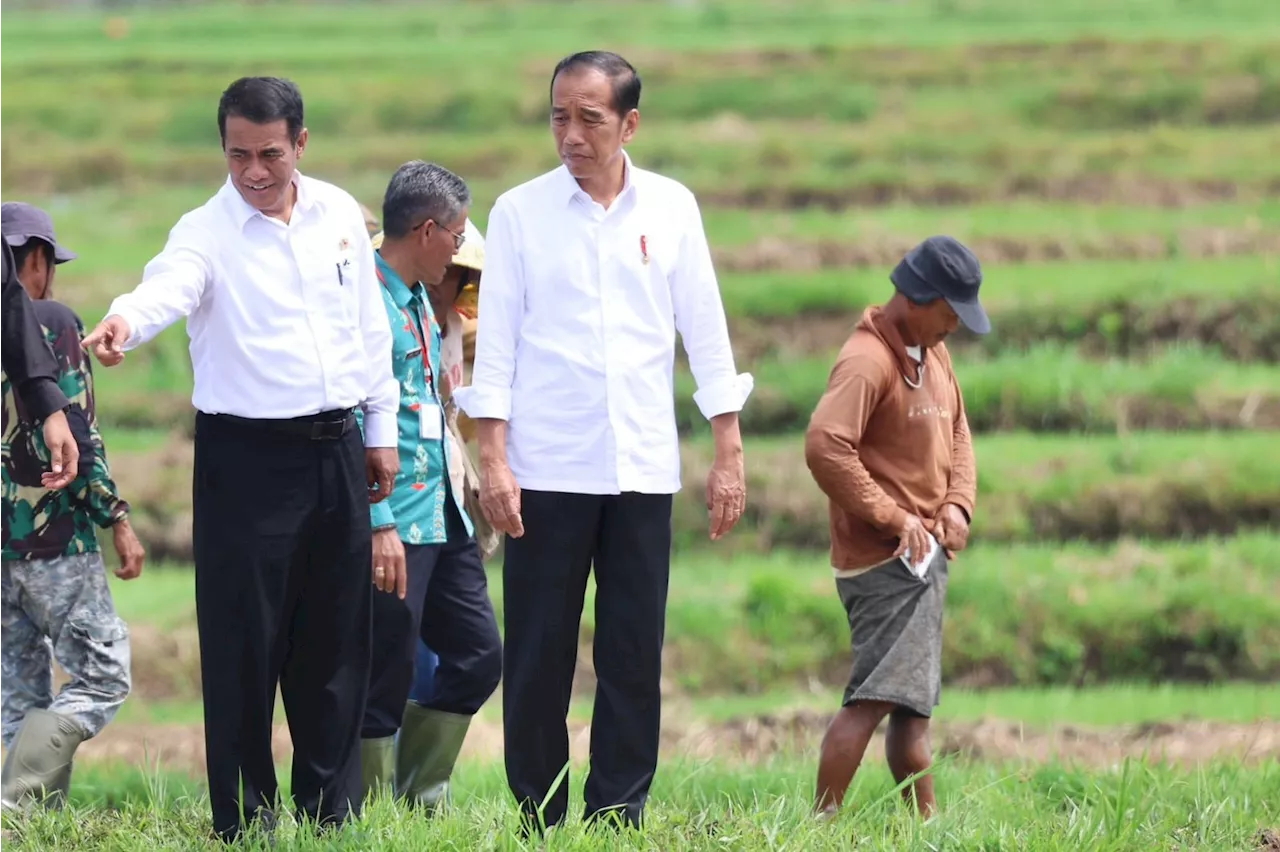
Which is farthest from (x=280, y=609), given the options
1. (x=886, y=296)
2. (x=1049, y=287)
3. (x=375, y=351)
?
(x=1049, y=287)

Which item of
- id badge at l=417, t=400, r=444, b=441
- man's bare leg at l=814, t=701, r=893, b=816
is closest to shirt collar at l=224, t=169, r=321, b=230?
id badge at l=417, t=400, r=444, b=441

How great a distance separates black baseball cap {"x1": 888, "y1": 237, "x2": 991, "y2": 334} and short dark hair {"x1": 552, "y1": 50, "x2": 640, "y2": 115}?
3.26ft

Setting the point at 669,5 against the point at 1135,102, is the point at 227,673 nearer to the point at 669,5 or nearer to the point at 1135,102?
the point at 1135,102

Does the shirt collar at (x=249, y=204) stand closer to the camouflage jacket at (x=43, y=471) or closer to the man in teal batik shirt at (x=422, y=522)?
the man in teal batik shirt at (x=422, y=522)

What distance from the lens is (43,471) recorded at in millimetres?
4660

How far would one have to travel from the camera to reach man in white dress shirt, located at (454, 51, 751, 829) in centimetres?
410

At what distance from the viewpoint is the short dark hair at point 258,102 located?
391 cm

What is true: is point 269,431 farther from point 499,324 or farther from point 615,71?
point 615,71

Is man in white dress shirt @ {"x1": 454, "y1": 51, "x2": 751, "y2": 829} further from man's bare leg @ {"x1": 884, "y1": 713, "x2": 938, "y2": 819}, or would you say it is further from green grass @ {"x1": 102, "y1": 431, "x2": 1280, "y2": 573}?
green grass @ {"x1": 102, "y1": 431, "x2": 1280, "y2": 573}

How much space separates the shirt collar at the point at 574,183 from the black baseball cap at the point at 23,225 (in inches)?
55.4

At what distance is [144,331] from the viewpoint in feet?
12.3

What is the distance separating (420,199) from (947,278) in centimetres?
134

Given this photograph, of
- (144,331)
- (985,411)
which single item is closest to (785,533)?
(985,411)

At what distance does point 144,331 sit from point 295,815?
1.22 metres
